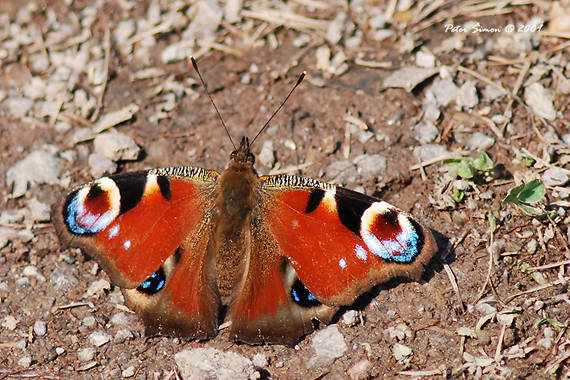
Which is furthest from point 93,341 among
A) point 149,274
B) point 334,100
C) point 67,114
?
point 334,100

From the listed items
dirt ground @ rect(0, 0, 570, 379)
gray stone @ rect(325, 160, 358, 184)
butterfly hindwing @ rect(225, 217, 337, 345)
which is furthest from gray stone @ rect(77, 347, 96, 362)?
gray stone @ rect(325, 160, 358, 184)

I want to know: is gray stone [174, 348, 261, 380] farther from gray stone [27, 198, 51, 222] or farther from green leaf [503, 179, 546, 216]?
green leaf [503, 179, 546, 216]

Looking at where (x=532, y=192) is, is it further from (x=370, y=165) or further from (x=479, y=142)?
(x=370, y=165)

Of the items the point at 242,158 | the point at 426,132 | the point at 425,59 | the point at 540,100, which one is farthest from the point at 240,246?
the point at 540,100

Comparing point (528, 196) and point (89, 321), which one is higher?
point (528, 196)

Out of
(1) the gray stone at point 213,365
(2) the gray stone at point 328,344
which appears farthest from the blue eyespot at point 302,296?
(1) the gray stone at point 213,365

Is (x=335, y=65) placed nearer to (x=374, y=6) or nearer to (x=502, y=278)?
(x=374, y=6)
